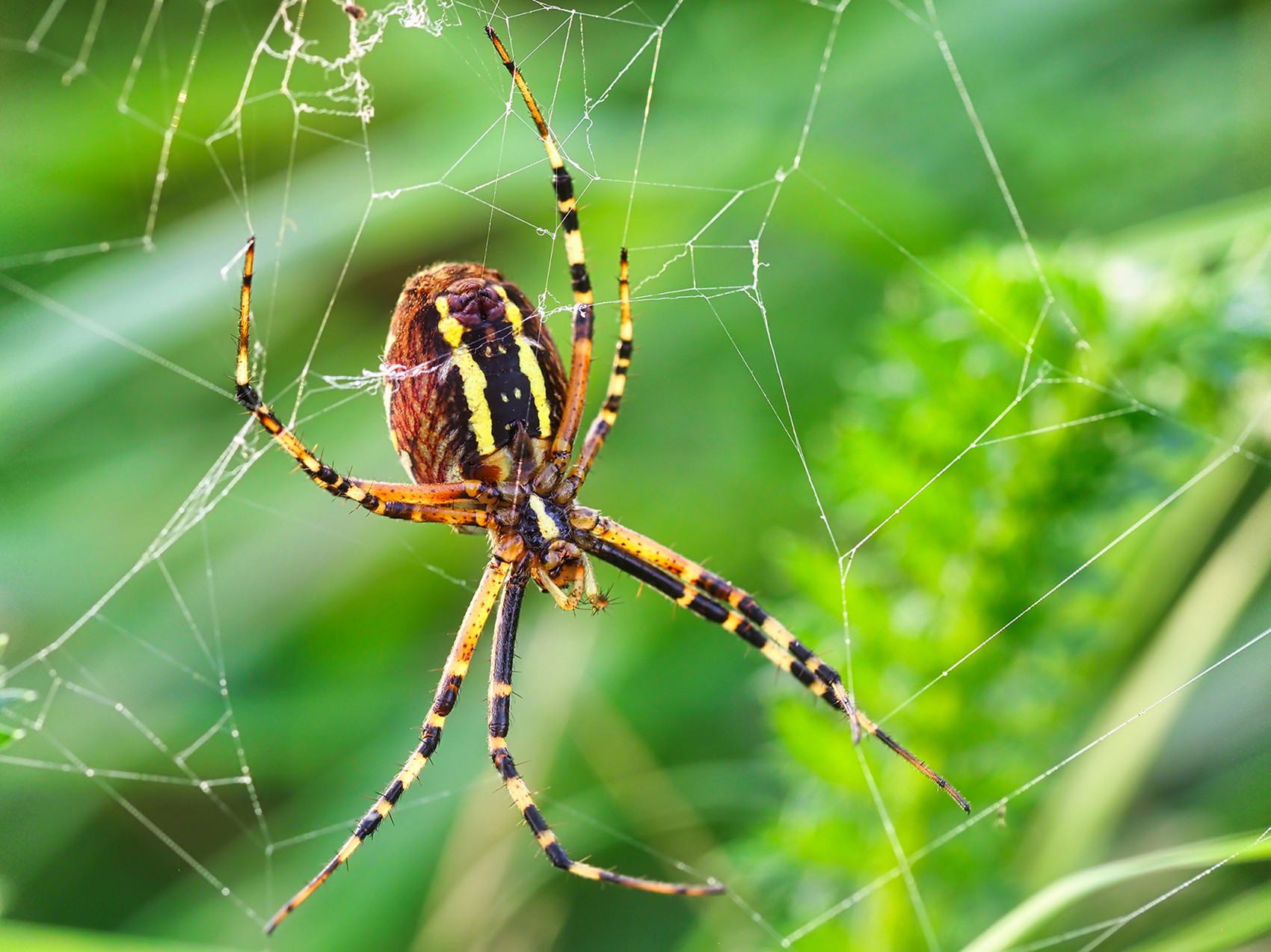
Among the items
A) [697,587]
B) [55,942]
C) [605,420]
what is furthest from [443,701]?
[55,942]

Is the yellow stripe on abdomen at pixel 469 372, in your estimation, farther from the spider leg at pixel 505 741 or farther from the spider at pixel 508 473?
the spider leg at pixel 505 741

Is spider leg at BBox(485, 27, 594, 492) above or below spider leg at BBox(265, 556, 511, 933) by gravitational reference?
above

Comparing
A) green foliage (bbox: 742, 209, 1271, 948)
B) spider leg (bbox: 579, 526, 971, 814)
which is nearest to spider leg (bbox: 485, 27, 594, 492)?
spider leg (bbox: 579, 526, 971, 814)

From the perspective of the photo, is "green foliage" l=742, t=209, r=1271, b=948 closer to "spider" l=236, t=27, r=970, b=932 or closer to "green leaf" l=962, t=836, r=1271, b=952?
"spider" l=236, t=27, r=970, b=932

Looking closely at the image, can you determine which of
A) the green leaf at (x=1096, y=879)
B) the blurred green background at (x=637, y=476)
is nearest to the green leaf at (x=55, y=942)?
the blurred green background at (x=637, y=476)

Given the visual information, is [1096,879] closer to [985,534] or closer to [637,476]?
[985,534]

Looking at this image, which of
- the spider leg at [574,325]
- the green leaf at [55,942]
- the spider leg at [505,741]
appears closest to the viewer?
the green leaf at [55,942]

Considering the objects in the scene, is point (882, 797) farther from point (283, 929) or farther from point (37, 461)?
point (37, 461)
